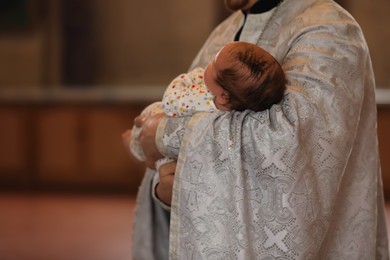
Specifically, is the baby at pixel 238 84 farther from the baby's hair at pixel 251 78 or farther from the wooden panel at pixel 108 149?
the wooden panel at pixel 108 149

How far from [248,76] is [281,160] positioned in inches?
10.0

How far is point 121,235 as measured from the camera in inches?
219

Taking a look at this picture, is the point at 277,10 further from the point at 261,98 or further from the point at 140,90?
the point at 140,90

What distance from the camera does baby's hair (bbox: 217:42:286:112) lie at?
2.02 meters

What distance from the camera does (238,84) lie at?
6.68 feet

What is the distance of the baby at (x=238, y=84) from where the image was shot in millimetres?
2021

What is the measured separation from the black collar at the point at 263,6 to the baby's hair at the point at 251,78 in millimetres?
503

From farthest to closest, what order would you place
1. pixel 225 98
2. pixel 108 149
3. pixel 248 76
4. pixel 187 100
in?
pixel 108 149
pixel 187 100
pixel 225 98
pixel 248 76

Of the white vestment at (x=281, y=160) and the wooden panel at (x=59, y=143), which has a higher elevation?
the white vestment at (x=281, y=160)

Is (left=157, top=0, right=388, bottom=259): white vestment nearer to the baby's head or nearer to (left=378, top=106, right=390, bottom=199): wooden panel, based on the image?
the baby's head

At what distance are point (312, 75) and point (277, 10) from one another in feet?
1.46

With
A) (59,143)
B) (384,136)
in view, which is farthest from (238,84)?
(59,143)

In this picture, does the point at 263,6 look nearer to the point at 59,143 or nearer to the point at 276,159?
the point at 276,159

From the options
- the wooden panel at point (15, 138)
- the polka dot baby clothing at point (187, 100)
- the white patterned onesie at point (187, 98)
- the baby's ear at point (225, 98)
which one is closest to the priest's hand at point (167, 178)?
the white patterned onesie at point (187, 98)
